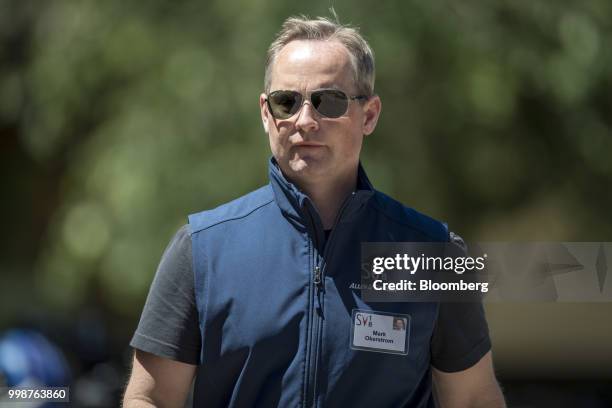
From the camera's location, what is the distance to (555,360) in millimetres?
8484

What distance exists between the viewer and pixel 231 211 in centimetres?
229

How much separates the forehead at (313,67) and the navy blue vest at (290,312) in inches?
8.0

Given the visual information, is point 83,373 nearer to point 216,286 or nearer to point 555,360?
point 555,360

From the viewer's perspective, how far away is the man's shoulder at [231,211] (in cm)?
223

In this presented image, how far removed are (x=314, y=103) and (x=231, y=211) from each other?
311mm

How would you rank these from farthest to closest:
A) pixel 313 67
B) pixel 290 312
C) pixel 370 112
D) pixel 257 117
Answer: pixel 257 117 → pixel 370 112 → pixel 313 67 → pixel 290 312

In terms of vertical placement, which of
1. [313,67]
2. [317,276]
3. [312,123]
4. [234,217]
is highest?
[313,67]

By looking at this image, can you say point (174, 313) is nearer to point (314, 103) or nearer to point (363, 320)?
point (363, 320)

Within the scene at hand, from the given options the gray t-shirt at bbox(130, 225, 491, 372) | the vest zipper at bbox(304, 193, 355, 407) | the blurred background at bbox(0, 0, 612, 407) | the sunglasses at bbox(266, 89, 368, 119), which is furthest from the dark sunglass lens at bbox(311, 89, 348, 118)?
the blurred background at bbox(0, 0, 612, 407)

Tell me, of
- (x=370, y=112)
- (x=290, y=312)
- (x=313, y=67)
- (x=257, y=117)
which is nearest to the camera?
(x=290, y=312)

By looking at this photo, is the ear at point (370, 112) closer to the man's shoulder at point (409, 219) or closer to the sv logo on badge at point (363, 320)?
the man's shoulder at point (409, 219)

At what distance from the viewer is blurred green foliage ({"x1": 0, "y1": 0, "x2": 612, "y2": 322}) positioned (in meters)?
5.96

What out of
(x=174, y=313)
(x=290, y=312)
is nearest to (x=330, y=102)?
(x=290, y=312)

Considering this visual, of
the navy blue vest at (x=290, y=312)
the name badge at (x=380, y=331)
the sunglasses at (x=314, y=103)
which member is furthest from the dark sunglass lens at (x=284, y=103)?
the name badge at (x=380, y=331)
